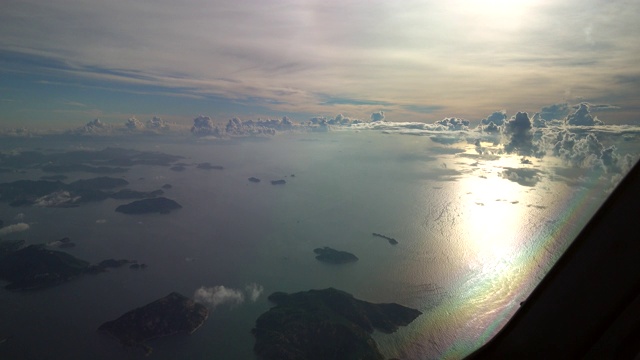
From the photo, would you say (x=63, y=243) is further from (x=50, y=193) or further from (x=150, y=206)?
(x=50, y=193)

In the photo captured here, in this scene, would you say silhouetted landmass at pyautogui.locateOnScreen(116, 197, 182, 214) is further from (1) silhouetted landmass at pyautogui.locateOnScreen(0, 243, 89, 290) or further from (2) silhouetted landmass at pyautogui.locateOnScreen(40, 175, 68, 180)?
(2) silhouetted landmass at pyautogui.locateOnScreen(40, 175, 68, 180)

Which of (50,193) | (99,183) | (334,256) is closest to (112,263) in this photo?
(334,256)

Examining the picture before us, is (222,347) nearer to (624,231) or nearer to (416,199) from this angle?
(624,231)

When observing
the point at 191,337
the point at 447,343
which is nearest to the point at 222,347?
the point at 191,337

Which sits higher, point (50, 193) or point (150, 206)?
point (150, 206)

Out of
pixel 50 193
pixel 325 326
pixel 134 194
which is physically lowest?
pixel 50 193

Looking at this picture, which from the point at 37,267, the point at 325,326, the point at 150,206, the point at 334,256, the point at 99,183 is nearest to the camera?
the point at 325,326
